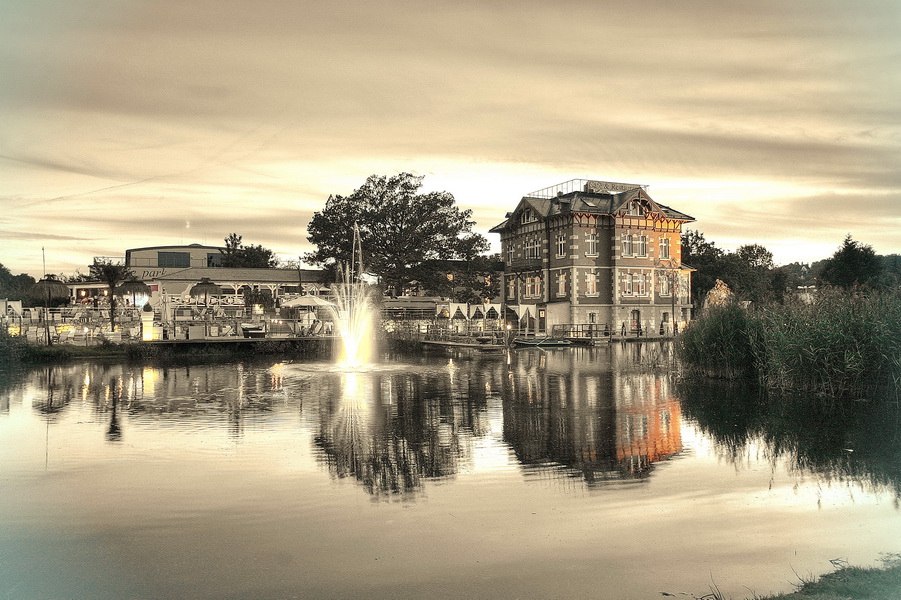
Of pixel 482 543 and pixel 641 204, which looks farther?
pixel 641 204

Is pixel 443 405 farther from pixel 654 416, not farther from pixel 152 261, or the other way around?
pixel 152 261

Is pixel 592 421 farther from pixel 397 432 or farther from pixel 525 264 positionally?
pixel 525 264

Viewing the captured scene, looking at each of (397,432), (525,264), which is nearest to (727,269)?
(525,264)

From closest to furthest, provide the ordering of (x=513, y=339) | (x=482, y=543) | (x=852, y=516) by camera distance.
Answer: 1. (x=482, y=543)
2. (x=852, y=516)
3. (x=513, y=339)

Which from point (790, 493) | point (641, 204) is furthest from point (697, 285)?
point (790, 493)

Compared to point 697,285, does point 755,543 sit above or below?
below

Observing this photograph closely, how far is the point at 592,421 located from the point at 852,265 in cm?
4525

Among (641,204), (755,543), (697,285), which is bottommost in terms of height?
(755,543)

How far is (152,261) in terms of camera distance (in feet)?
296

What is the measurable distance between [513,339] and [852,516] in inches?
1538

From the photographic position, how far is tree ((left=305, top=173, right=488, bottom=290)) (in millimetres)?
67688

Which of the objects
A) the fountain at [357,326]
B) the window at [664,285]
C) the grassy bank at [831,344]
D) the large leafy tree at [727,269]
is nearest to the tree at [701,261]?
the large leafy tree at [727,269]

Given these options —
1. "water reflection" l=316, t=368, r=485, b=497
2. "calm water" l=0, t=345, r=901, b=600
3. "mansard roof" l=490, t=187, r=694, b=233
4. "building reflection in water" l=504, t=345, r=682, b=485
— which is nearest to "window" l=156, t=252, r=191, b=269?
"mansard roof" l=490, t=187, r=694, b=233

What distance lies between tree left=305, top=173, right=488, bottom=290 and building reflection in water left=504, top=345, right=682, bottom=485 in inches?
1455
